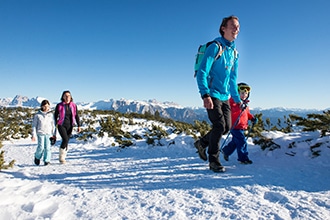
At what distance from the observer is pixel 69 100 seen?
20.3 feet

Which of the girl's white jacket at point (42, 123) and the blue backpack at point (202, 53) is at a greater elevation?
the blue backpack at point (202, 53)

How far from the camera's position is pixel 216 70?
3797 mm

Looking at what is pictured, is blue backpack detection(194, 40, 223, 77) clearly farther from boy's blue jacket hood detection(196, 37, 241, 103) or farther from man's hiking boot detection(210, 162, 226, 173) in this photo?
man's hiking boot detection(210, 162, 226, 173)

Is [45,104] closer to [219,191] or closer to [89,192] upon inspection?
[89,192]

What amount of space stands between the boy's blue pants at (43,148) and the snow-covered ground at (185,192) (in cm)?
112

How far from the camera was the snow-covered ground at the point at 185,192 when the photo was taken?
89.3 inches

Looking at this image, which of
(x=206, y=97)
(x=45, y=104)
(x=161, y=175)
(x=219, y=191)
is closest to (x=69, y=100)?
(x=45, y=104)

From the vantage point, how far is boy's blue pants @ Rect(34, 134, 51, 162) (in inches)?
222

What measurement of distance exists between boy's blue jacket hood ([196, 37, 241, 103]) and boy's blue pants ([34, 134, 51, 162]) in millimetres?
4209

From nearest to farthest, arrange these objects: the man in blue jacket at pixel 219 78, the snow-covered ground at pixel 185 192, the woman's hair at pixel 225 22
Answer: the snow-covered ground at pixel 185 192
the man in blue jacket at pixel 219 78
the woman's hair at pixel 225 22

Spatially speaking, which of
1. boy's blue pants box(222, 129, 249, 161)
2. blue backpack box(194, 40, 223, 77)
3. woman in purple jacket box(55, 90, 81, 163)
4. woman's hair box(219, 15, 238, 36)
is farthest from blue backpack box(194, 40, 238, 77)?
woman in purple jacket box(55, 90, 81, 163)

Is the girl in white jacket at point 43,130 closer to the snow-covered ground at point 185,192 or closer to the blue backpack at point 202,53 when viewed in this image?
the snow-covered ground at point 185,192

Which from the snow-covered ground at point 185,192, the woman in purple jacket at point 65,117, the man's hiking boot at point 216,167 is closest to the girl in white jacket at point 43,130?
the woman in purple jacket at point 65,117

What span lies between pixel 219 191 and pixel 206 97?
1.35 metres
